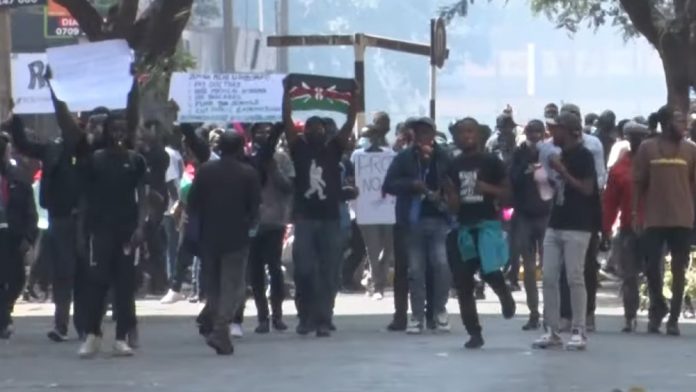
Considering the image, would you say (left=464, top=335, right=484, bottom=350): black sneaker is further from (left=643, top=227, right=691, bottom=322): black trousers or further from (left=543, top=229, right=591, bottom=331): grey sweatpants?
(left=643, top=227, right=691, bottom=322): black trousers

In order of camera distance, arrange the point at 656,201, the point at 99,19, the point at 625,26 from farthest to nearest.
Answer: the point at 625,26 < the point at 99,19 < the point at 656,201

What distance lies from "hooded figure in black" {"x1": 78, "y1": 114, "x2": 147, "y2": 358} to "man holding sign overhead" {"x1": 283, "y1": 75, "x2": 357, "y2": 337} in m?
2.19

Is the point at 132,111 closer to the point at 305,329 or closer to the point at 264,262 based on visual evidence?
the point at 264,262

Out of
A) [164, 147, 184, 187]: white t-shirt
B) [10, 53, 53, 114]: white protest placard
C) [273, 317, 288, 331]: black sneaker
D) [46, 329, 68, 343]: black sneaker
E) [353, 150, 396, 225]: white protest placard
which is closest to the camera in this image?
[46, 329, 68, 343]: black sneaker

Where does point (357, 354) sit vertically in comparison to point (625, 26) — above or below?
below

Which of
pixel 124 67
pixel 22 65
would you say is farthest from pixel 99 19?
pixel 124 67

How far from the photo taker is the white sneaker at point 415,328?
63.8 ft

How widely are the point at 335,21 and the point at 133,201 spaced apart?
74608 mm

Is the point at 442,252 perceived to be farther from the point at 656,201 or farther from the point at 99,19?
the point at 99,19

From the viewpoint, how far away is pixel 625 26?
124 ft

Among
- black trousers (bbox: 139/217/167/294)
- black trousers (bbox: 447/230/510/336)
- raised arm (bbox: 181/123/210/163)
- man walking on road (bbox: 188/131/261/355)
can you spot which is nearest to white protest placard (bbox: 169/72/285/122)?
raised arm (bbox: 181/123/210/163)

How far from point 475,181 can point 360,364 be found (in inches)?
77.9

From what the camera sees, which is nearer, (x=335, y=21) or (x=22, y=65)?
(x=22, y=65)

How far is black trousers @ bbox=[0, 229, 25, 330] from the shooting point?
63.3 feet
